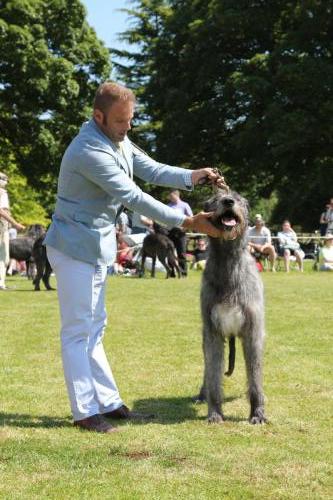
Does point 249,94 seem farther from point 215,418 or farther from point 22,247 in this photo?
point 215,418

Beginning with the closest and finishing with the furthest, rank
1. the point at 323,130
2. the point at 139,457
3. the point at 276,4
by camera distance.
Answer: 1. the point at 139,457
2. the point at 323,130
3. the point at 276,4

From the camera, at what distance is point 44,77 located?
30.3 metres

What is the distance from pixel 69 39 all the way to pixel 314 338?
26.5 m

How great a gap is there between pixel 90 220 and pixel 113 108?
68 centimetres

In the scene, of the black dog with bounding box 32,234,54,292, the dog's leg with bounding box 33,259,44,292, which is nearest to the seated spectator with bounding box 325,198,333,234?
the black dog with bounding box 32,234,54,292

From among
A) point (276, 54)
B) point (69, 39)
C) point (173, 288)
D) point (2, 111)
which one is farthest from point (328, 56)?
point (173, 288)

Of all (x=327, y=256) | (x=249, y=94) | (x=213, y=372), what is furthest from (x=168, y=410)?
(x=249, y=94)

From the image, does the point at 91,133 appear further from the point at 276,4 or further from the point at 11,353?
the point at 276,4

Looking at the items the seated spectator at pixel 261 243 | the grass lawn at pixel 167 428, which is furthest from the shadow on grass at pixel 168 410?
the seated spectator at pixel 261 243

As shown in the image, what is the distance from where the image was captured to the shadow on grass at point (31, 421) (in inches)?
184

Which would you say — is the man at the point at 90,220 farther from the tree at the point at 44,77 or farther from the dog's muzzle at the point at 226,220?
the tree at the point at 44,77

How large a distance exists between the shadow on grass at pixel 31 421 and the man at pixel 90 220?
193 mm

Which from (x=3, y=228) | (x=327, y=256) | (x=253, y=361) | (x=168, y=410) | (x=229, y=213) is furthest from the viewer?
(x=327, y=256)

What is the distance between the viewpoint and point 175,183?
16.2 ft
